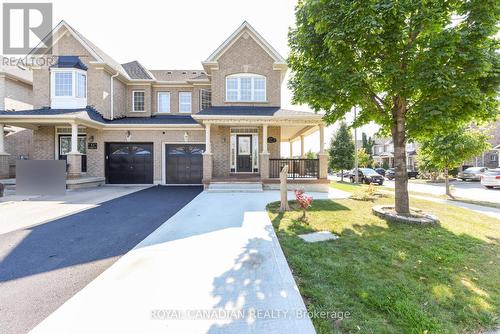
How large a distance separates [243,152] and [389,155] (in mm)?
39153

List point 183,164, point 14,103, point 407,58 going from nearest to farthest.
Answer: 1. point 407,58
2. point 183,164
3. point 14,103

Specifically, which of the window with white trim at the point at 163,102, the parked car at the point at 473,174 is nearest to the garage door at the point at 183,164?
the window with white trim at the point at 163,102

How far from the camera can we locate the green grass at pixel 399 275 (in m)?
2.53

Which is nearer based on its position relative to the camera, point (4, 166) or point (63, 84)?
point (4, 166)

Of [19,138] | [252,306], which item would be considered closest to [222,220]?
[252,306]

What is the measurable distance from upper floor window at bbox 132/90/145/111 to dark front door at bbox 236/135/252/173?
352 inches

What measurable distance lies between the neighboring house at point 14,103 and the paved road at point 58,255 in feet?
43.9

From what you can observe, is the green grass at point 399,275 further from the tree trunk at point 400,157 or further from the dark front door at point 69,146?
the dark front door at point 69,146

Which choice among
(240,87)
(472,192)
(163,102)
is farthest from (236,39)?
(472,192)

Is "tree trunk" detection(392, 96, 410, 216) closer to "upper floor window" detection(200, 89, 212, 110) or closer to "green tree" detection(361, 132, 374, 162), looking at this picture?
"upper floor window" detection(200, 89, 212, 110)

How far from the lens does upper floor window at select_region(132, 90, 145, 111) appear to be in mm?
17438

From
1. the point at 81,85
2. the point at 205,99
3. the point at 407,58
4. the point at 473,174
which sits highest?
the point at 81,85

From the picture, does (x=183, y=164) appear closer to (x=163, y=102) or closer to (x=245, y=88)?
(x=163, y=102)

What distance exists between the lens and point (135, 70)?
59.8 ft
